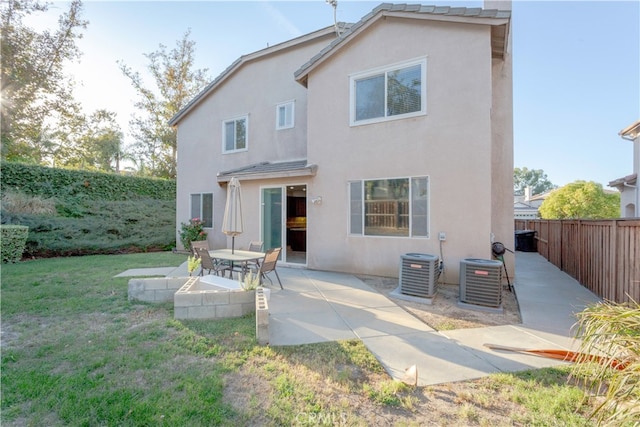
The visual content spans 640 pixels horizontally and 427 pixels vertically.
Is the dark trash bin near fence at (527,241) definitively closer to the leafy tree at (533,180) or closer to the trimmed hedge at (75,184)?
the trimmed hedge at (75,184)

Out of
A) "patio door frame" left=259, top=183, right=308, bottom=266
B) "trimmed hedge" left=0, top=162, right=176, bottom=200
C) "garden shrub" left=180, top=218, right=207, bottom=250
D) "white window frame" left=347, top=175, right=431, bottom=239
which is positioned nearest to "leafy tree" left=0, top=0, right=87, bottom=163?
"trimmed hedge" left=0, top=162, right=176, bottom=200

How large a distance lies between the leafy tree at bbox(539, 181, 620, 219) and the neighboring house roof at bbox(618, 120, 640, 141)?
6477mm

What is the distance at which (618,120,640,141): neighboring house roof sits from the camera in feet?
45.2

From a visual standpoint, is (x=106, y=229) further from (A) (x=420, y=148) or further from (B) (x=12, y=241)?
(A) (x=420, y=148)

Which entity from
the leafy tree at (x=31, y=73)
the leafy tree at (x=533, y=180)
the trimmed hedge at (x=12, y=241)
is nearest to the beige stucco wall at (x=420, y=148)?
the trimmed hedge at (x=12, y=241)

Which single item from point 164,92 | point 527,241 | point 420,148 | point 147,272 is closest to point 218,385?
point 147,272

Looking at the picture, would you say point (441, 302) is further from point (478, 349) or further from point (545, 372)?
point (545, 372)

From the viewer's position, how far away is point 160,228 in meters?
15.2

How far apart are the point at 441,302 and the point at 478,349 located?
2292mm

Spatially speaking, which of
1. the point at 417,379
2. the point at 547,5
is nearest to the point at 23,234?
the point at 417,379

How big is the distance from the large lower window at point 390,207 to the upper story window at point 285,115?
4470 mm

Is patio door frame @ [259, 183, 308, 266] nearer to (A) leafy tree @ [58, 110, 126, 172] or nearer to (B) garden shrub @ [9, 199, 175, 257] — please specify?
(B) garden shrub @ [9, 199, 175, 257]

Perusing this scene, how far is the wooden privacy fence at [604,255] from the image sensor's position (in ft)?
17.7

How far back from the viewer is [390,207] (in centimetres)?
834
